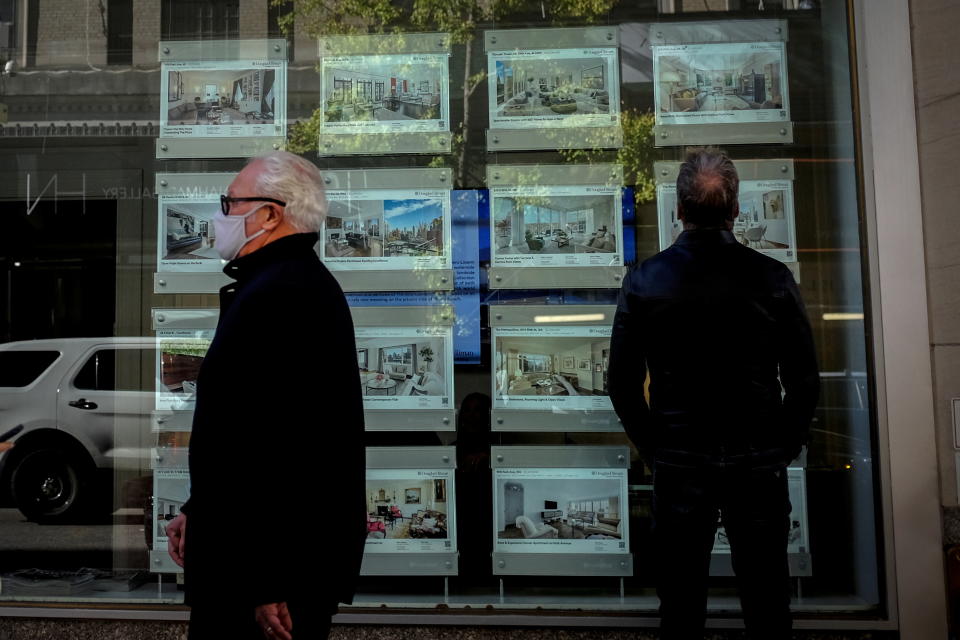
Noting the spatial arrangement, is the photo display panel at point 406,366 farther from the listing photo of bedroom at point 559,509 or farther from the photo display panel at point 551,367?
the listing photo of bedroom at point 559,509

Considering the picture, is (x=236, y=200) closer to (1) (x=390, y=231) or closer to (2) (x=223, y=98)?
(1) (x=390, y=231)

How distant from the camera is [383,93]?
4.21 meters

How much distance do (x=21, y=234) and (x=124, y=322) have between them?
76cm

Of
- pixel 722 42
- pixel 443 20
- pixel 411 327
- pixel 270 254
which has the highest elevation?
pixel 443 20

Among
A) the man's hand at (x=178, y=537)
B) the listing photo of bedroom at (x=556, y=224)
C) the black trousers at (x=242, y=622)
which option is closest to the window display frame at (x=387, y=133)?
the listing photo of bedroom at (x=556, y=224)

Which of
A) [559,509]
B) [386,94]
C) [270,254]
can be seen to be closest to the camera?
[270,254]

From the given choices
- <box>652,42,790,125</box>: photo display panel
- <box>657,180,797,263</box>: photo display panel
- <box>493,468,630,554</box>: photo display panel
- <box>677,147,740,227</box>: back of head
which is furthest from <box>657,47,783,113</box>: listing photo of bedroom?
<box>493,468,630,554</box>: photo display panel

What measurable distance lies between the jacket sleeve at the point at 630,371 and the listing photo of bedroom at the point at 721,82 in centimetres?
149

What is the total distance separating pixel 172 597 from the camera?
159 inches

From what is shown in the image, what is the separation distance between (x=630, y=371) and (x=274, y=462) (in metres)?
1.31

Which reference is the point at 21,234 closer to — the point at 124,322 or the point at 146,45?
the point at 124,322

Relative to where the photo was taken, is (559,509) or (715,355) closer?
(715,355)

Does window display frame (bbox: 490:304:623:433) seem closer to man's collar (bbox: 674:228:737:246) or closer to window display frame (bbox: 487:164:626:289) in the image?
window display frame (bbox: 487:164:626:289)

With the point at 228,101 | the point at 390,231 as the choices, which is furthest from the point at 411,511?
the point at 228,101
